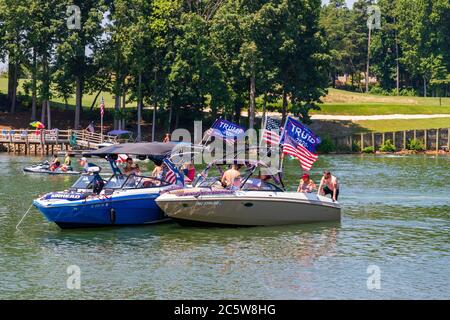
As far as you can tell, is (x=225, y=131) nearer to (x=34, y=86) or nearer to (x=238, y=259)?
(x=238, y=259)

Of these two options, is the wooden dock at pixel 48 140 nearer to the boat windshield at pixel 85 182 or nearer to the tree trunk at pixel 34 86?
the tree trunk at pixel 34 86

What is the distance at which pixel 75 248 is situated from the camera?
32.4 metres

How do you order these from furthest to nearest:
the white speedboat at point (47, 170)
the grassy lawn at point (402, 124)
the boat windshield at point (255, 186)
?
the grassy lawn at point (402, 124) → the white speedboat at point (47, 170) → the boat windshield at point (255, 186)

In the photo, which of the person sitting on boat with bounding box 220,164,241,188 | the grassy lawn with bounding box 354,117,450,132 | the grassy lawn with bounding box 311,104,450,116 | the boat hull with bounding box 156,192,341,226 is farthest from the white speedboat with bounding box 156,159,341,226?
the grassy lawn with bounding box 311,104,450,116

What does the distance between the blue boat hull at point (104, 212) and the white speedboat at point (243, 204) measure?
39.2 inches

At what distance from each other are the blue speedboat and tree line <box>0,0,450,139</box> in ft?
193

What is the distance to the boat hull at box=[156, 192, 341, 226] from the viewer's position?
1409 inches

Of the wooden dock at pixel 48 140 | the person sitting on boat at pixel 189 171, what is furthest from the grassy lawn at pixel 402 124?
the person sitting on boat at pixel 189 171

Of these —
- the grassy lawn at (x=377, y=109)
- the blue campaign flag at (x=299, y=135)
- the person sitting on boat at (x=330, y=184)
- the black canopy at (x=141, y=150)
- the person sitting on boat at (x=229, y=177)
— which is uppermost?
the grassy lawn at (x=377, y=109)

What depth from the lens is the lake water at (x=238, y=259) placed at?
2623 centimetres

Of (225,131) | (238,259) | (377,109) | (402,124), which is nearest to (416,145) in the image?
(402,124)
